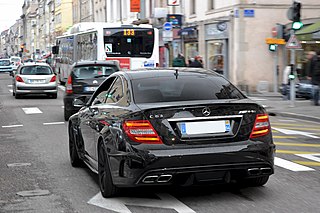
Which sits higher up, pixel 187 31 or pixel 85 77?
pixel 187 31

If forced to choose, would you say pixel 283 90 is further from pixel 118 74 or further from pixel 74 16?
pixel 74 16

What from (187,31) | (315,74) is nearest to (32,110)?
(315,74)

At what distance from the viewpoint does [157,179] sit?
6.46 m

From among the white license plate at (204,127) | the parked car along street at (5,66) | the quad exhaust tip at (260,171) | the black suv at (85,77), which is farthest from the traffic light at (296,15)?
the parked car along street at (5,66)

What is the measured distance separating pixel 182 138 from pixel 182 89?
878 millimetres

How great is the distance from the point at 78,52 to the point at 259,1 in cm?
979

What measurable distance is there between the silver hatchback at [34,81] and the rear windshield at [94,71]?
32.6 ft

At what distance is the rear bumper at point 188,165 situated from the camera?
6.38m

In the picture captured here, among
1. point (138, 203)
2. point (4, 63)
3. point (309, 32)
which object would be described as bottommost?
point (4, 63)

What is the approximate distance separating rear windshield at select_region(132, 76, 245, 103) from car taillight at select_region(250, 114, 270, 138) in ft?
1.42

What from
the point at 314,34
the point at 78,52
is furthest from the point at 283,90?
the point at 78,52

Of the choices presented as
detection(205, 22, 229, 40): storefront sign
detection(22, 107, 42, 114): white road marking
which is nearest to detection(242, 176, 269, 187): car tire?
detection(22, 107, 42, 114): white road marking

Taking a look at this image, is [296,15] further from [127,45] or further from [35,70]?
[35,70]

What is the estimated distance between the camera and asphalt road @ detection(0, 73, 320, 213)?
6.64m
